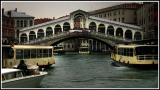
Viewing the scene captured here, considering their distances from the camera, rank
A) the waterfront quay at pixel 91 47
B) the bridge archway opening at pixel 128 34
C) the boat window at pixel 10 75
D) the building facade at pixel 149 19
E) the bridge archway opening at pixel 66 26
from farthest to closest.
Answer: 1. the bridge archway opening at pixel 128 34
2. the bridge archway opening at pixel 66 26
3. the building facade at pixel 149 19
4. the waterfront quay at pixel 91 47
5. the boat window at pixel 10 75

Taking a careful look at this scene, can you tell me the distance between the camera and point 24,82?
10422mm

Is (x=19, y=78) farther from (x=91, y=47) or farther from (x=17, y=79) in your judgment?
(x=91, y=47)

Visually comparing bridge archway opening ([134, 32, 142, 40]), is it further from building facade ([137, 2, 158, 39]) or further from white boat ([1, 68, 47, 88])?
white boat ([1, 68, 47, 88])

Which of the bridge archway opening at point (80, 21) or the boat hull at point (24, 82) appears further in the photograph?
the bridge archway opening at point (80, 21)

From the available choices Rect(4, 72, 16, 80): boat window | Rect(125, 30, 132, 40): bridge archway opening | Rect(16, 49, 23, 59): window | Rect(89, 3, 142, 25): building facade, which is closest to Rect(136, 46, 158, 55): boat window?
Rect(16, 49, 23, 59): window

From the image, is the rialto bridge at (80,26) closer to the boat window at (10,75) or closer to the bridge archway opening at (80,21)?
the bridge archway opening at (80,21)

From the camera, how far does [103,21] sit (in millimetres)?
42781

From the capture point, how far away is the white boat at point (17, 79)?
388 inches

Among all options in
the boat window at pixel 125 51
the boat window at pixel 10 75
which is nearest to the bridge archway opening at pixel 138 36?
the boat window at pixel 125 51

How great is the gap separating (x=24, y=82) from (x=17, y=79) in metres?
0.31

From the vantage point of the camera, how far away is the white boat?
32.3 feet

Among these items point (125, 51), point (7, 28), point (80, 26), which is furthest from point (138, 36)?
point (125, 51)

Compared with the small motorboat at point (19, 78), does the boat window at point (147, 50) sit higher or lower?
higher

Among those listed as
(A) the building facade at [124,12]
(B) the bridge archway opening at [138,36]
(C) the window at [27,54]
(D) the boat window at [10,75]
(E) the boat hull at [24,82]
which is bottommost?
(E) the boat hull at [24,82]
